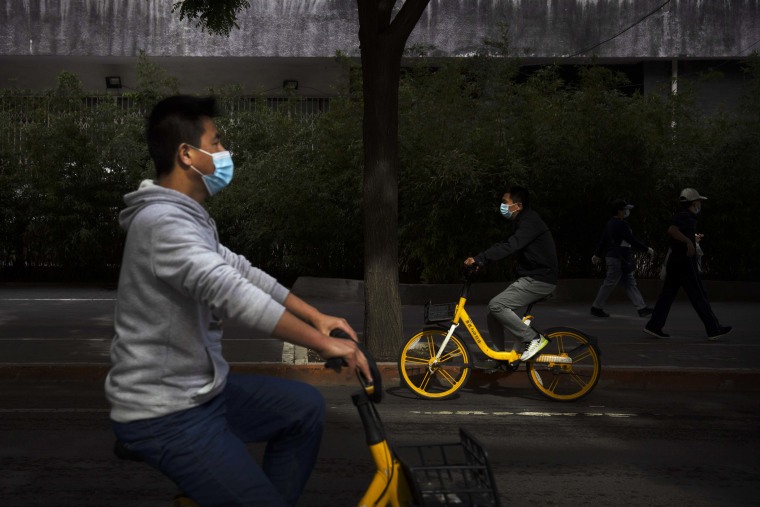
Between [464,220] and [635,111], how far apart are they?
3974 mm

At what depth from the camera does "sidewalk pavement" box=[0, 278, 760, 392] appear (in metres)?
9.92

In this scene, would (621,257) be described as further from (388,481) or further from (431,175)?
(388,481)

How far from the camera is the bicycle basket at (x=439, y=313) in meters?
8.89

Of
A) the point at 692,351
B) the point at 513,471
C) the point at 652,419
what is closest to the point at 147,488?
the point at 513,471

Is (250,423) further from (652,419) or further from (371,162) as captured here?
(371,162)

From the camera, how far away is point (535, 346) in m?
9.02

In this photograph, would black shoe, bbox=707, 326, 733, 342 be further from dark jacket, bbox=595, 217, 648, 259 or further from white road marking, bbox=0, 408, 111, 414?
white road marking, bbox=0, 408, 111, 414

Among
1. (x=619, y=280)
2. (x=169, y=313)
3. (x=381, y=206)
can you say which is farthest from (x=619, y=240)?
(x=169, y=313)

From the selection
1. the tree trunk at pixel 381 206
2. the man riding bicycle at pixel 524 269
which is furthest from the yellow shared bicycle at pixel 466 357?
the tree trunk at pixel 381 206

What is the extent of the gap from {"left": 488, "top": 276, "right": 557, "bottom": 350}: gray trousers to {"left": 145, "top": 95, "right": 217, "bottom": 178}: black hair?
6.02m

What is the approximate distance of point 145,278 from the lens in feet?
10.1

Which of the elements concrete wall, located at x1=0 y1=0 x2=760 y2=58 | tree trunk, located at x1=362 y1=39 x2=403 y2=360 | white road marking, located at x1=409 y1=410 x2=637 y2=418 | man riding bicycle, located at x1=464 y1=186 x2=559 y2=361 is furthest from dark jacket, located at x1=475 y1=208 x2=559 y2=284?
concrete wall, located at x1=0 y1=0 x2=760 y2=58

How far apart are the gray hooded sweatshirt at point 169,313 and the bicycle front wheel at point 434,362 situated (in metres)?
5.93

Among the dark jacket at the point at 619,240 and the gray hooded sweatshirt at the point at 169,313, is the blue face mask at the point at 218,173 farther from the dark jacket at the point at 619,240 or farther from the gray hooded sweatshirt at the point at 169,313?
the dark jacket at the point at 619,240
